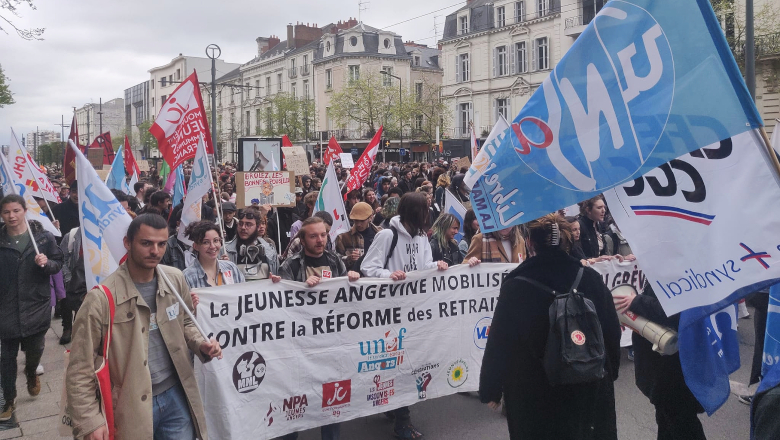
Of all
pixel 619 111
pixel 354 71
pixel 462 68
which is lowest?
pixel 619 111

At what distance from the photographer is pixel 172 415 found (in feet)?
10.8

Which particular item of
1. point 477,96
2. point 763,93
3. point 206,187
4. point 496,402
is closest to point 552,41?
point 477,96

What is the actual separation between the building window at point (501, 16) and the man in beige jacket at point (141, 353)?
1683 inches

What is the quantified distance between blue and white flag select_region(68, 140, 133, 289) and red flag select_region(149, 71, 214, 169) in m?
3.29

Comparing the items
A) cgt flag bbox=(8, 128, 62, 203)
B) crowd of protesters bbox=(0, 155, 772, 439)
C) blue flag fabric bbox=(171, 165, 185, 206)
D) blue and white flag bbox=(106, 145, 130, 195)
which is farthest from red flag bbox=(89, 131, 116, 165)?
crowd of protesters bbox=(0, 155, 772, 439)

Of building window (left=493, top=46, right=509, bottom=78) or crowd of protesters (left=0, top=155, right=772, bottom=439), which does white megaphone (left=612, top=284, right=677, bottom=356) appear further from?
building window (left=493, top=46, right=509, bottom=78)

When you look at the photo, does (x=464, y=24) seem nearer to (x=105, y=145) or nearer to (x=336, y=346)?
(x=105, y=145)

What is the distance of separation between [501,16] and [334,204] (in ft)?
129

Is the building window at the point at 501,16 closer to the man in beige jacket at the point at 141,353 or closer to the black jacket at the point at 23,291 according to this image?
the black jacket at the point at 23,291

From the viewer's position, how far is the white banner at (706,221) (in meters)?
2.32

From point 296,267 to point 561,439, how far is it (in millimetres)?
2333

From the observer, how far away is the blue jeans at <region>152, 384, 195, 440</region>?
3221mm

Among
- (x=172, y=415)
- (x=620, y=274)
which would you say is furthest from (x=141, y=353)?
(x=620, y=274)

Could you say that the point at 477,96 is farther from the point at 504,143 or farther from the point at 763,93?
the point at 504,143
